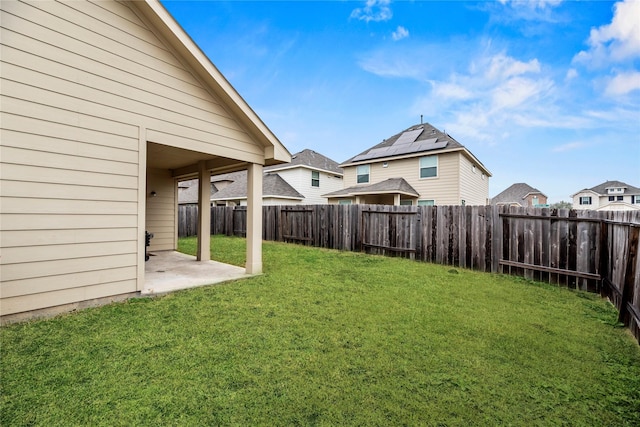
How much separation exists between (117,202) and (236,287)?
2.34 metres

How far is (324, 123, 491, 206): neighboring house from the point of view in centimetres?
1421

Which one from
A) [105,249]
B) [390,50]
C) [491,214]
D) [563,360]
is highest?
[390,50]

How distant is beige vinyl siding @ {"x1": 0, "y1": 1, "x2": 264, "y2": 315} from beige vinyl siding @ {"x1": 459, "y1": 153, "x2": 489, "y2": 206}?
46.6 feet

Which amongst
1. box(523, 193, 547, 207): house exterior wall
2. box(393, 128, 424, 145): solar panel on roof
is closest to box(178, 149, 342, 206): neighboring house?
box(393, 128, 424, 145): solar panel on roof

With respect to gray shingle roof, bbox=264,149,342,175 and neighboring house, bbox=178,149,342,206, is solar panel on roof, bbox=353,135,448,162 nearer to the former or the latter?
gray shingle roof, bbox=264,149,342,175

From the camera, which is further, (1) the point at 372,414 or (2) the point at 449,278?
(2) the point at 449,278

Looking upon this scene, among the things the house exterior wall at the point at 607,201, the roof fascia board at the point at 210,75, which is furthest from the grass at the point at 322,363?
the house exterior wall at the point at 607,201

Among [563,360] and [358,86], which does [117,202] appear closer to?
[563,360]

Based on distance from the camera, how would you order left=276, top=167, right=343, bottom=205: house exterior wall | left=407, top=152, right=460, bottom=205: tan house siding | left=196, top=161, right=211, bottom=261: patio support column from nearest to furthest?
1. left=196, top=161, right=211, bottom=261: patio support column
2. left=407, top=152, right=460, bottom=205: tan house siding
3. left=276, top=167, right=343, bottom=205: house exterior wall

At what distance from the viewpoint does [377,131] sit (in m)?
22.7

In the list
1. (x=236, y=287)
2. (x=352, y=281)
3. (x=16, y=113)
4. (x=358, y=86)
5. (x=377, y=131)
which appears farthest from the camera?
(x=377, y=131)

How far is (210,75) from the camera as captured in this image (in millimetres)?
4684

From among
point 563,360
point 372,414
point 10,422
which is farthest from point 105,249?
point 563,360

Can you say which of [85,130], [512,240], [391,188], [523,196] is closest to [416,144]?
[391,188]
